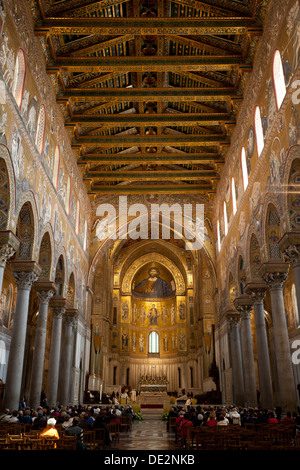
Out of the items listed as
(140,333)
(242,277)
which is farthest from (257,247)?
(140,333)

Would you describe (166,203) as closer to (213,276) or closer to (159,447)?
(213,276)

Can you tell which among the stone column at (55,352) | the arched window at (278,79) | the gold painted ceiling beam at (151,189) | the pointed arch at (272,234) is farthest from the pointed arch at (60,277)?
the arched window at (278,79)

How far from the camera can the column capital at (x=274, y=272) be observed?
15758 millimetres

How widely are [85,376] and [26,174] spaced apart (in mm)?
18503

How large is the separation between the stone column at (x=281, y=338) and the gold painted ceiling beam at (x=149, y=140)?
9.15 metres

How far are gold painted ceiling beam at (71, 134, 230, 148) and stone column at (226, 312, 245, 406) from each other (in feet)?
32.1

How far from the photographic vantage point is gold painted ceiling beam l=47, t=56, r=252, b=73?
680 inches

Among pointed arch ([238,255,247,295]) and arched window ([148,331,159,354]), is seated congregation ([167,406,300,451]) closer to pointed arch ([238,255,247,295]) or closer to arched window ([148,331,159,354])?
pointed arch ([238,255,247,295])

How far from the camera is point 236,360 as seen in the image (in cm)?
2319

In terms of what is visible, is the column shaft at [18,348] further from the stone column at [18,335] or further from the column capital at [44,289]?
the column capital at [44,289]

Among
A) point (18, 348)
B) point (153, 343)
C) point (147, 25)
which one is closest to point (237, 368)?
point (18, 348)

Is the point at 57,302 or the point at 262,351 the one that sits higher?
the point at 57,302

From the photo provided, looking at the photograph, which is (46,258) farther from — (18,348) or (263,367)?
(263,367)

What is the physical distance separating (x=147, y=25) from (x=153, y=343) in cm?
3468
